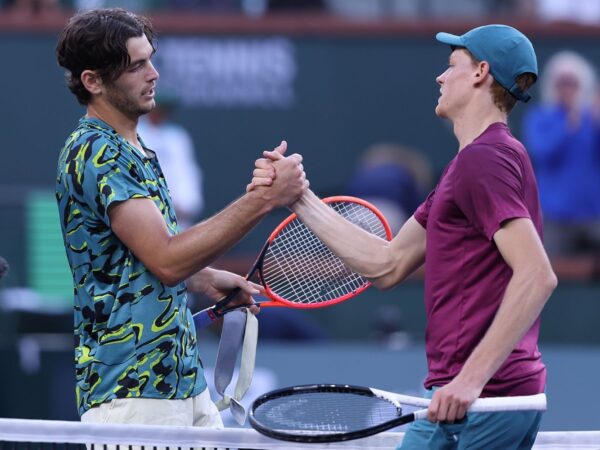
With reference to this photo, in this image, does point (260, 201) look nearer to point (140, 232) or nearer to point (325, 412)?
point (140, 232)

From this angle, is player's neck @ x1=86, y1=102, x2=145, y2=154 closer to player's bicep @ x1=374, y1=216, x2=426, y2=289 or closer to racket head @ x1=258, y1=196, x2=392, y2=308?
racket head @ x1=258, y1=196, x2=392, y2=308

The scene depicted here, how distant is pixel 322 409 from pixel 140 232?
0.77 m

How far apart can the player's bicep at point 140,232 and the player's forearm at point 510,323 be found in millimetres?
911

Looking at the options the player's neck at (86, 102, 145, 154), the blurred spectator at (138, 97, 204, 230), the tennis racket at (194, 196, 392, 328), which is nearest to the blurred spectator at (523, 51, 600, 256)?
the blurred spectator at (138, 97, 204, 230)

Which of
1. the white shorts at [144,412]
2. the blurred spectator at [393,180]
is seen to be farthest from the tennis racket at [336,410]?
the blurred spectator at [393,180]

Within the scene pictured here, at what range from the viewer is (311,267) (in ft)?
15.1

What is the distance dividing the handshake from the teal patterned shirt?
0.32 m

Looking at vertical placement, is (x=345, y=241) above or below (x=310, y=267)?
above

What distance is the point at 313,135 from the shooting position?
10.0 meters

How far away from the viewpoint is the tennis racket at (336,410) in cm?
361

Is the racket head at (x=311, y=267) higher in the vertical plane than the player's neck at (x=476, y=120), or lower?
lower

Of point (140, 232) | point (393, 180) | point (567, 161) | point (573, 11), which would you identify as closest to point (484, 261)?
point (140, 232)

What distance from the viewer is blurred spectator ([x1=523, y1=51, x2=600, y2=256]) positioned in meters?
9.12

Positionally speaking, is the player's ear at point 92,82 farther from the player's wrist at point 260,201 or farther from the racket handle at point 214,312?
the racket handle at point 214,312
